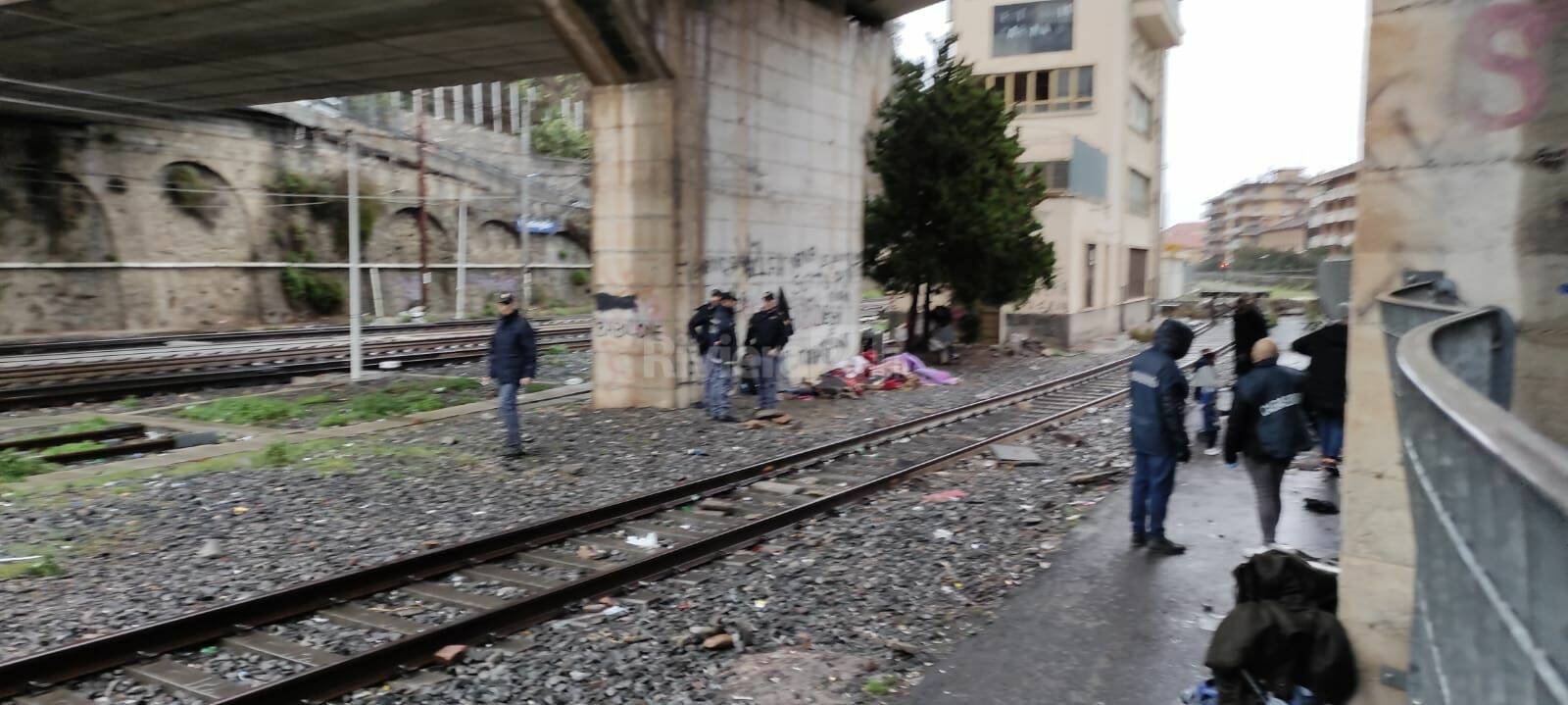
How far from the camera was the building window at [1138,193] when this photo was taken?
40050 mm

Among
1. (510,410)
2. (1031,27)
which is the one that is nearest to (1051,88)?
(1031,27)

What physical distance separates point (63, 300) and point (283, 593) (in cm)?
2641

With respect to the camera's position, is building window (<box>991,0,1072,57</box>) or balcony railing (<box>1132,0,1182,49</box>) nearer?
building window (<box>991,0,1072,57</box>)

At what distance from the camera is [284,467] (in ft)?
34.5

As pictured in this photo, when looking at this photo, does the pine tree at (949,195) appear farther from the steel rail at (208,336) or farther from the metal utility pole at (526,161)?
the metal utility pole at (526,161)

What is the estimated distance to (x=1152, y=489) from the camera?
7586 millimetres

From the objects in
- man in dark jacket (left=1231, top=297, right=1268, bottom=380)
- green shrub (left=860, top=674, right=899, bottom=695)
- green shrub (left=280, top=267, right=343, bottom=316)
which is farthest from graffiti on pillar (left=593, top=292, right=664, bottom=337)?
green shrub (left=280, top=267, right=343, bottom=316)

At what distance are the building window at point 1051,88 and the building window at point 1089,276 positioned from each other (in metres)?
6.50

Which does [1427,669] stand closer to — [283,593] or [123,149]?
[283,593]

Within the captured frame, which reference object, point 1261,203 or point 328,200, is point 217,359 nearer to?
point 328,200

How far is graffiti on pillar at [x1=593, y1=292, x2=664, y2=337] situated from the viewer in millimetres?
14773

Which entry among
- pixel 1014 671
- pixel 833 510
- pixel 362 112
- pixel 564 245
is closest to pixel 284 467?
pixel 833 510

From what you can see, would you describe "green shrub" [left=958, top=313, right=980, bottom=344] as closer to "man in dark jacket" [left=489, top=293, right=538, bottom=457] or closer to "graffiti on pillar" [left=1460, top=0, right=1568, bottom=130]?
"man in dark jacket" [left=489, top=293, right=538, bottom=457]

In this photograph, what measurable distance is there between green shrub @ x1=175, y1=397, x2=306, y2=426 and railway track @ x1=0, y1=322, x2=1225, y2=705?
7853 millimetres
